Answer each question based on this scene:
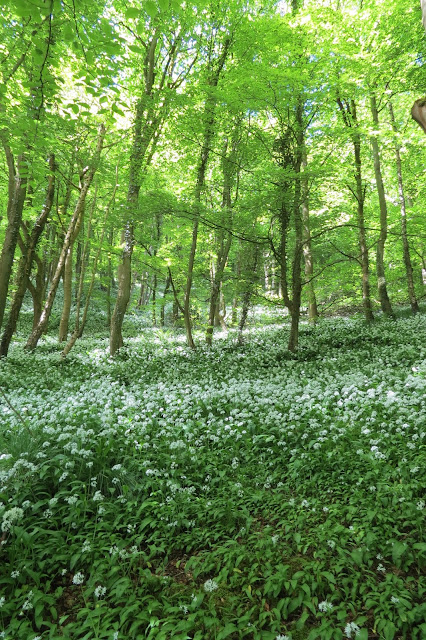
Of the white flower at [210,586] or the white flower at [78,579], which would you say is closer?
the white flower at [210,586]

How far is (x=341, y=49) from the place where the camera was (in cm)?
1078

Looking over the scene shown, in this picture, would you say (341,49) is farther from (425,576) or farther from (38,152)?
(425,576)

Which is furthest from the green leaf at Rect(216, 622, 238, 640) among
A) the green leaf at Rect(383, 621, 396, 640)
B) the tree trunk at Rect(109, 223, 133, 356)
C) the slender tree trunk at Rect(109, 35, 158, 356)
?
the tree trunk at Rect(109, 223, 133, 356)

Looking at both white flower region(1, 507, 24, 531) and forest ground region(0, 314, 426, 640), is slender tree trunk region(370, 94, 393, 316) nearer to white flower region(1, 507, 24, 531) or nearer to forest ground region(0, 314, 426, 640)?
forest ground region(0, 314, 426, 640)

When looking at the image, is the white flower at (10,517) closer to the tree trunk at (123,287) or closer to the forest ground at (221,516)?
the forest ground at (221,516)

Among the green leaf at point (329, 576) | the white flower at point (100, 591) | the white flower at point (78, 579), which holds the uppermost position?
the green leaf at point (329, 576)

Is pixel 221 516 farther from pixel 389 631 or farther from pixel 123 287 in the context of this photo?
pixel 123 287

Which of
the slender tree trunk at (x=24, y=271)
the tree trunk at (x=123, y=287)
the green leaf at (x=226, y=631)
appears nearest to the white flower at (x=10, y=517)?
the green leaf at (x=226, y=631)

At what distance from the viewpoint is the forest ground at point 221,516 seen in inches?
114

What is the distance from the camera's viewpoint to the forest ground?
9.53 ft

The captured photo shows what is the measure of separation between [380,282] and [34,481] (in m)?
15.0

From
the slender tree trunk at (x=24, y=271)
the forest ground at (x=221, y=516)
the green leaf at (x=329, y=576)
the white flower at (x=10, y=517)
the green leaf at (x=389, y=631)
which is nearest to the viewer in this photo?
the green leaf at (x=389, y=631)

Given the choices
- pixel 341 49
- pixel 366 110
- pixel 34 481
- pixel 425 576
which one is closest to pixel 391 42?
pixel 341 49

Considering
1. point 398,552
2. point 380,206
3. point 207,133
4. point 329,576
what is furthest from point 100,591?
point 380,206
